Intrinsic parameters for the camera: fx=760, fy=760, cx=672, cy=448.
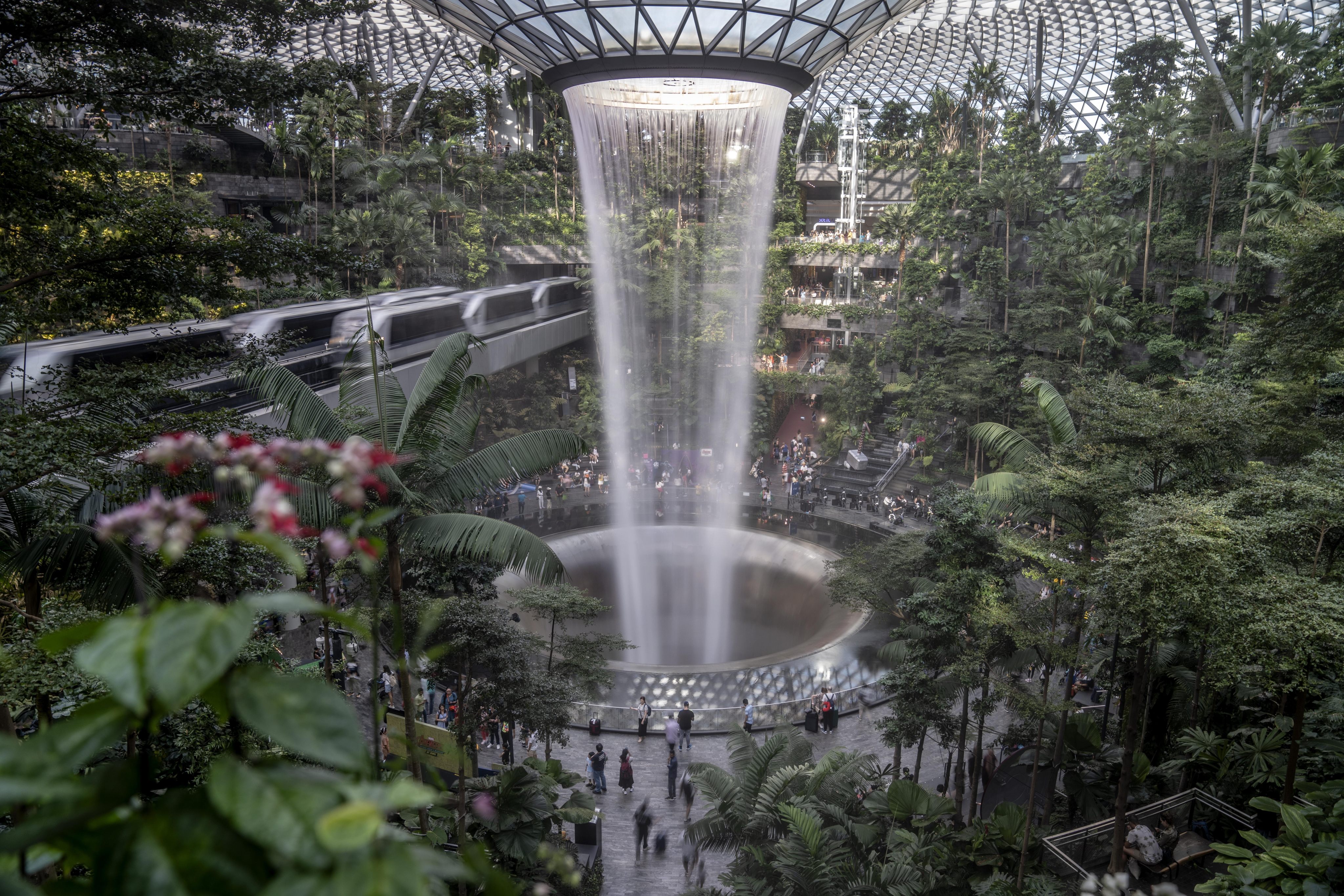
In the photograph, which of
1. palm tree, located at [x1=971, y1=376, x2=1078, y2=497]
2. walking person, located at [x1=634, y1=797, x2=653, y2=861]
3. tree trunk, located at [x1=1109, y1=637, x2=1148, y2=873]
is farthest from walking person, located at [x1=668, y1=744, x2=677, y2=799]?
palm tree, located at [x1=971, y1=376, x2=1078, y2=497]

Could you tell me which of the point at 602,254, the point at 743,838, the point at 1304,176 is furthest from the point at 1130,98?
the point at 743,838

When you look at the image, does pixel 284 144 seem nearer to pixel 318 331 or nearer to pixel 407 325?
pixel 407 325

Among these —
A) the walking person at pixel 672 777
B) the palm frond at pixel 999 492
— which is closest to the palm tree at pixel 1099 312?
the palm frond at pixel 999 492

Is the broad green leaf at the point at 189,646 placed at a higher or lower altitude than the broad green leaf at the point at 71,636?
higher

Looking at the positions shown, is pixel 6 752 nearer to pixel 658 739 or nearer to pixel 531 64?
pixel 658 739

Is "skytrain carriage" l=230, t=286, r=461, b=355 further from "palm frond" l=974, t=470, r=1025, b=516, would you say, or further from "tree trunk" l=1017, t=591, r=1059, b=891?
"tree trunk" l=1017, t=591, r=1059, b=891

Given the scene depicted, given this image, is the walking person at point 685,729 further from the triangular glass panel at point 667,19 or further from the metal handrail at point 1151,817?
the triangular glass panel at point 667,19
